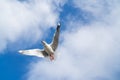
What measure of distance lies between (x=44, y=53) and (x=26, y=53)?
21.6ft

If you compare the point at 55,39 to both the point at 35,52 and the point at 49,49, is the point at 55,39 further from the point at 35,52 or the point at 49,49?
the point at 35,52

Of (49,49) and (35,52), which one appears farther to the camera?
(35,52)

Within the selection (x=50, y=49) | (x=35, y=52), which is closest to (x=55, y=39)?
(x=50, y=49)

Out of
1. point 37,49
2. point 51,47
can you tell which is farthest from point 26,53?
point 51,47

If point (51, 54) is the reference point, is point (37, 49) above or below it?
above

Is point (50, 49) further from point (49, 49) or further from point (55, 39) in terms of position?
point (55, 39)

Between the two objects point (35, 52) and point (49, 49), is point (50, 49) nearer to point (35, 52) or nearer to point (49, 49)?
point (49, 49)

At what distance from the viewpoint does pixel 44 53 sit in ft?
275

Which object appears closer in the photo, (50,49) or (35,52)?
(50,49)

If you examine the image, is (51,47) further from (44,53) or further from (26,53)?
(26,53)

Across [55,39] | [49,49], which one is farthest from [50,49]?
[55,39]

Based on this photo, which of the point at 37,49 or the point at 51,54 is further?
the point at 37,49

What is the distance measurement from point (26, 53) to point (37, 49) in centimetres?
384

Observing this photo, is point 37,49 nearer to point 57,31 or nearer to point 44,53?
point 44,53
